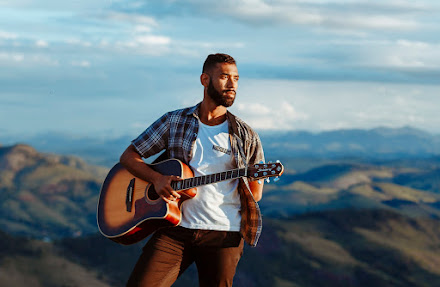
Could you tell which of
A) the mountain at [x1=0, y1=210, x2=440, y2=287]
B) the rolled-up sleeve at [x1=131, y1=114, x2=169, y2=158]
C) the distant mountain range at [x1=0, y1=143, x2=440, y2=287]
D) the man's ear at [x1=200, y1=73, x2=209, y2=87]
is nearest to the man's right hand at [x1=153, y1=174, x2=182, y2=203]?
the rolled-up sleeve at [x1=131, y1=114, x2=169, y2=158]

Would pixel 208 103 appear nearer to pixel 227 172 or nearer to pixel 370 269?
pixel 227 172

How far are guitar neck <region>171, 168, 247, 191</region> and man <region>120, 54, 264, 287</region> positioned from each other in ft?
0.40

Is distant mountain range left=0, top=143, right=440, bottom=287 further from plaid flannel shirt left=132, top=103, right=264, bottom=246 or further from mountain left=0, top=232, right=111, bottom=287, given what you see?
plaid flannel shirt left=132, top=103, right=264, bottom=246

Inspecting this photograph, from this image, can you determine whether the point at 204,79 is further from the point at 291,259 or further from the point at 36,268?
the point at 291,259

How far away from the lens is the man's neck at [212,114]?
804cm

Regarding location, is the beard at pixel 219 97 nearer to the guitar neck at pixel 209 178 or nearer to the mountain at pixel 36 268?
the guitar neck at pixel 209 178

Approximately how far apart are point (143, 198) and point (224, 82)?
5.71 ft

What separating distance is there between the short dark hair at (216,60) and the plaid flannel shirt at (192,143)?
1.90 ft

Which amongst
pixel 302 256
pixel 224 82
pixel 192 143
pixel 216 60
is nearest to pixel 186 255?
pixel 192 143

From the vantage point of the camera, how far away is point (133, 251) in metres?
84.5

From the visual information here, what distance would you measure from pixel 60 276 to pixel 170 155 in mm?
59991

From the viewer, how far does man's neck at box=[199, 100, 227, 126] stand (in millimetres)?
8039

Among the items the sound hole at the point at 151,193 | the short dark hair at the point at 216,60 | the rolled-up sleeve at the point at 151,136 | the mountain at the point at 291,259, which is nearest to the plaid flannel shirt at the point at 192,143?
the rolled-up sleeve at the point at 151,136

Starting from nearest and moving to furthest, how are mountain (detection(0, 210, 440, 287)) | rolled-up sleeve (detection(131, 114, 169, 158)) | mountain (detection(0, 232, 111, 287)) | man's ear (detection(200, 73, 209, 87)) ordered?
man's ear (detection(200, 73, 209, 87)), rolled-up sleeve (detection(131, 114, 169, 158)), mountain (detection(0, 232, 111, 287)), mountain (detection(0, 210, 440, 287))
